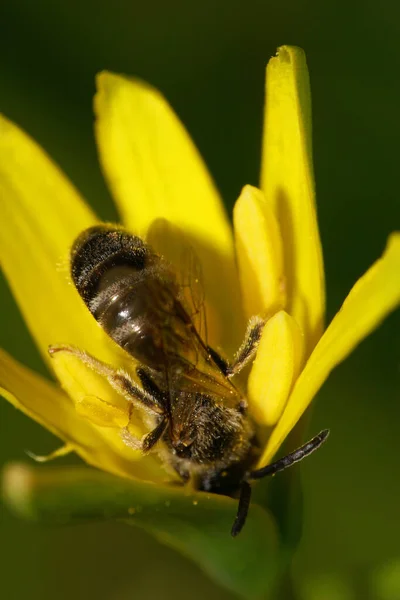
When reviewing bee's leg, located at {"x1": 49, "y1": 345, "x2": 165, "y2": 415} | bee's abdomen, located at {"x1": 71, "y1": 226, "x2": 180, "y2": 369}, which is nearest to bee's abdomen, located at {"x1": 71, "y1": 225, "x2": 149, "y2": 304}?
bee's abdomen, located at {"x1": 71, "y1": 226, "x2": 180, "y2": 369}

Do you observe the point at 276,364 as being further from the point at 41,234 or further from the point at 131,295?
the point at 41,234

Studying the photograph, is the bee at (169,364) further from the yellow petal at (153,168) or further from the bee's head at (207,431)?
the yellow petal at (153,168)

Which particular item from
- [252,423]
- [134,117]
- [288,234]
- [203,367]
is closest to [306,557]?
[252,423]

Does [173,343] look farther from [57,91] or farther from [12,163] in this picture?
[57,91]

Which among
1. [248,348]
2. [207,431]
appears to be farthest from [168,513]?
[248,348]

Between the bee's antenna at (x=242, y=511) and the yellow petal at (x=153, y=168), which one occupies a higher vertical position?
the yellow petal at (x=153, y=168)

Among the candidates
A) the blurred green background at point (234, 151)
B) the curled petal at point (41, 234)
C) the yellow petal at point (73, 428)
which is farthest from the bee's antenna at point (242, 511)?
the blurred green background at point (234, 151)
